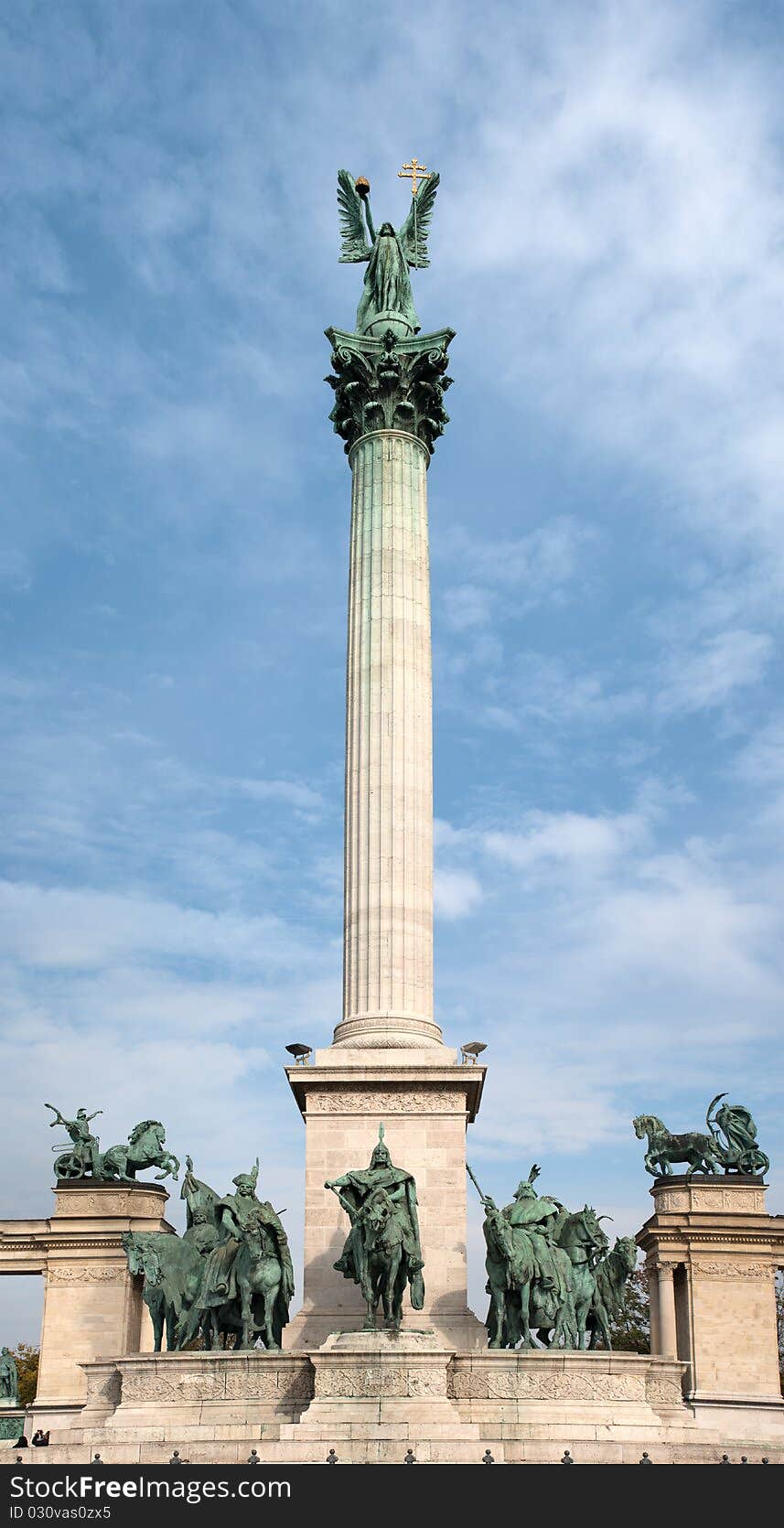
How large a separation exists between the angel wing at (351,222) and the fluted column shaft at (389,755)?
6.37 m

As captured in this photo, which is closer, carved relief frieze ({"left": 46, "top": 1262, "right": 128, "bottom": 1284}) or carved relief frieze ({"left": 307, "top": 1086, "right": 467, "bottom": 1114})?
carved relief frieze ({"left": 307, "top": 1086, "right": 467, "bottom": 1114})

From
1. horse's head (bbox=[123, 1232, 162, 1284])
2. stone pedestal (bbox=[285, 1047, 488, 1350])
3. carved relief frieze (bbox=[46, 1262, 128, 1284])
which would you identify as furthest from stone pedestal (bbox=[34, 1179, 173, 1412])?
stone pedestal (bbox=[285, 1047, 488, 1350])

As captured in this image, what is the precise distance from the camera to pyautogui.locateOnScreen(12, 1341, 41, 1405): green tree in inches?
2788

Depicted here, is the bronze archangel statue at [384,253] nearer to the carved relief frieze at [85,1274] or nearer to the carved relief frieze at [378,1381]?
the carved relief frieze at [378,1381]

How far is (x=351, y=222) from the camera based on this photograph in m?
40.8

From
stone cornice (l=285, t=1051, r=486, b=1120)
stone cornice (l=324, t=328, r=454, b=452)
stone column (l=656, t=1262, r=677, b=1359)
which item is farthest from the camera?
stone column (l=656, t=1262, r=677, b=1359)

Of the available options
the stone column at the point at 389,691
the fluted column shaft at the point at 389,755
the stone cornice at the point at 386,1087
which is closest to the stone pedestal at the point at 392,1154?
the stone cornice at the point at 386,1087

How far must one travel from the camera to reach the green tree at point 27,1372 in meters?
70.8

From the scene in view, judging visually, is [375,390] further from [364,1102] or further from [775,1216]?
[775,1216]

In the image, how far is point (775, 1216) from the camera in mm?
52812

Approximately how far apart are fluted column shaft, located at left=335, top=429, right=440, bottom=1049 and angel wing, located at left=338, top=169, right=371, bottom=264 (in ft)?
20.9

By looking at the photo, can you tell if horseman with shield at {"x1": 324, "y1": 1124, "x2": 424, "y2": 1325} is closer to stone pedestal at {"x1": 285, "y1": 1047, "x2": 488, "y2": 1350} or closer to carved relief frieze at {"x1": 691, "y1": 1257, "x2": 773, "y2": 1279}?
stone pedestal at {"x1": 285, "y1": 1047, "x2": 488, "y2": 1350}

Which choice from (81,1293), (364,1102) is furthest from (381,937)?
(81,1293)

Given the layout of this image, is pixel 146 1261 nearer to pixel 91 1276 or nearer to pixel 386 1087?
pixel 386 1087
